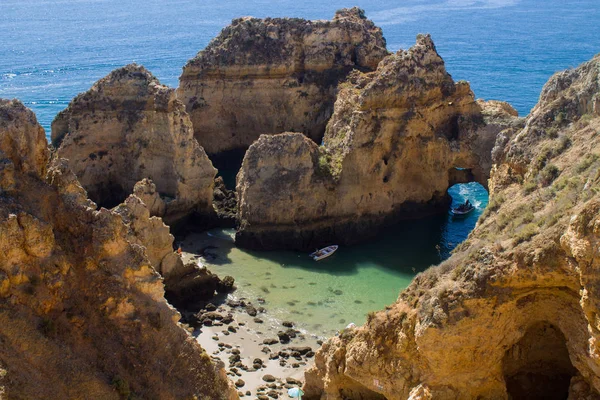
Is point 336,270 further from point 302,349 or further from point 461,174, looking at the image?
point 461,174

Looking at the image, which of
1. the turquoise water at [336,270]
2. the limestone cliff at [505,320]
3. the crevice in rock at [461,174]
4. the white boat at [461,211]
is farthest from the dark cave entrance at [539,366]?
the white boat at [461,211]

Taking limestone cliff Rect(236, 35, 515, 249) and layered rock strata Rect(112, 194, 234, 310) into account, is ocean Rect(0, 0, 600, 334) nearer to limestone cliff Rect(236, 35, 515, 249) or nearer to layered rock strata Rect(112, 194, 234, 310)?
limestone cliff Rect(236, 35, 515, 249)

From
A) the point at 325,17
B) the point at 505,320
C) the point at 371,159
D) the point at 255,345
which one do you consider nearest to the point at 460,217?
A: the point at 371,159

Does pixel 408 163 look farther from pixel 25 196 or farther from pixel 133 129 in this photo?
pixel 25 196

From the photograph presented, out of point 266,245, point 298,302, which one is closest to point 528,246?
point 298,302

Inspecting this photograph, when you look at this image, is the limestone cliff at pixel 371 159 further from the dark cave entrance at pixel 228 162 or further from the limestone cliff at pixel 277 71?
the dark cave entrance at pixel 228 162
